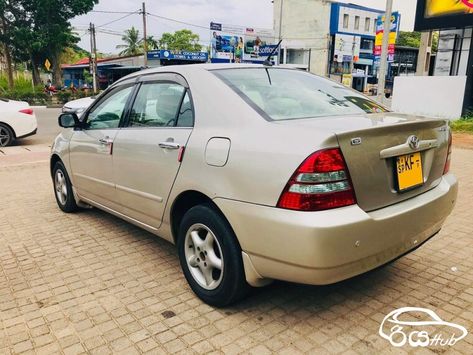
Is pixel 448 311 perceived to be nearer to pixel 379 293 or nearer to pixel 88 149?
pixel 379 293

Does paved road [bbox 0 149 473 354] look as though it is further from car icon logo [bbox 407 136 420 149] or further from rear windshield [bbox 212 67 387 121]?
rear windshield [bbox 212 67 387 121]

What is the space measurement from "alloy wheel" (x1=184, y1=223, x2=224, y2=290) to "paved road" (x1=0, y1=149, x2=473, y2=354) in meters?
0.18

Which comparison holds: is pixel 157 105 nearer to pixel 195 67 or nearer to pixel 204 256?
pixel 195 67

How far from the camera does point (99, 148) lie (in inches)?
154

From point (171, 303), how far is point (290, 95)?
5.53 feet

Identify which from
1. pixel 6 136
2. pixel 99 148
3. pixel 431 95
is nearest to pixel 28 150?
pixel 6 136

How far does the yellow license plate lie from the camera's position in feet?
8.32

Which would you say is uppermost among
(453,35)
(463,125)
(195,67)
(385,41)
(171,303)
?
(453,35)

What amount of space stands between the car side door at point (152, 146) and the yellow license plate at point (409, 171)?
1.38 m

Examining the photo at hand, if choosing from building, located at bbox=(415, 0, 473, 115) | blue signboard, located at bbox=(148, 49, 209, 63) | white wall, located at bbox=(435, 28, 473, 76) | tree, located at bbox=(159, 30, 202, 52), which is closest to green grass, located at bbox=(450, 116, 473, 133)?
building, located at bbox=(415, 0, 473, 115)

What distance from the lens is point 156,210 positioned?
3234 mm

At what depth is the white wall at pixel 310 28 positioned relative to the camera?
5178 cm

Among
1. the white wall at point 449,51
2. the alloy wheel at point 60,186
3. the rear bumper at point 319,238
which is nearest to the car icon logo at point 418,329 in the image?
the rear bumper at point 319,238

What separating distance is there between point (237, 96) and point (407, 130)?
1.08 m
